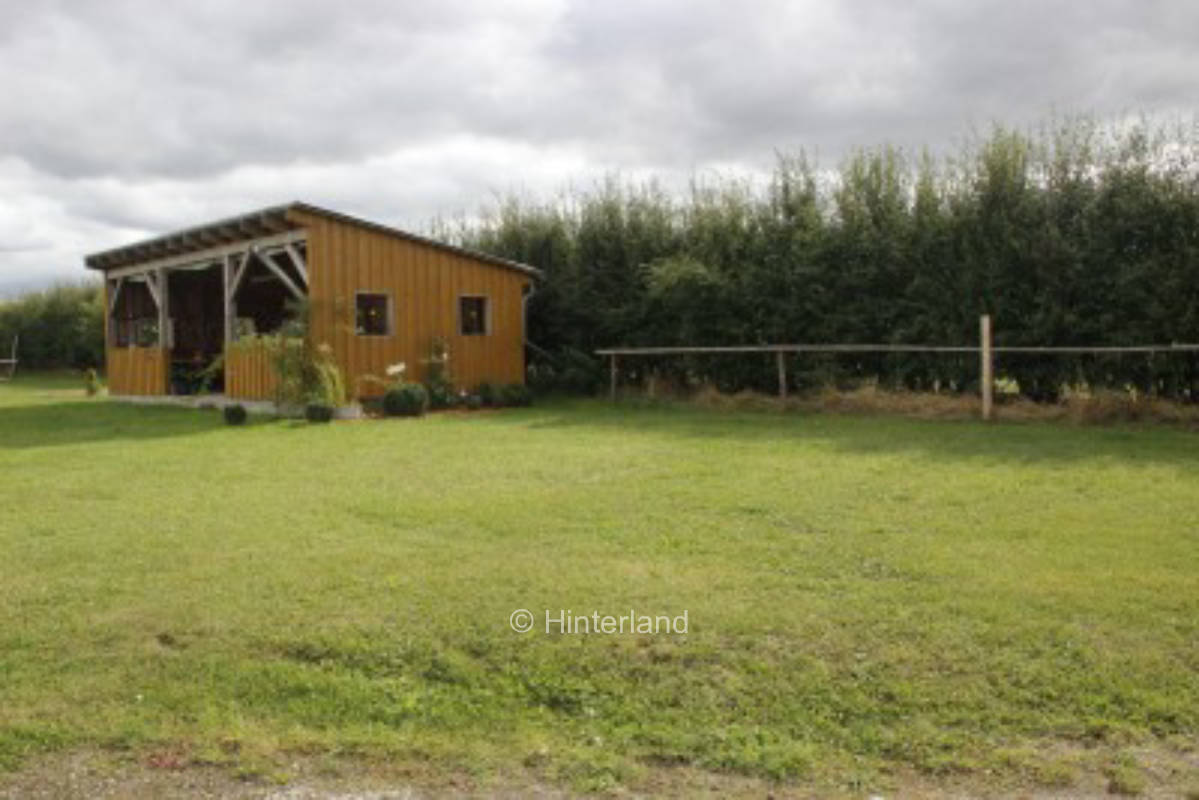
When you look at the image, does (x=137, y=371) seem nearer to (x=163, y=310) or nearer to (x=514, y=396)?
(x=163, y=310)

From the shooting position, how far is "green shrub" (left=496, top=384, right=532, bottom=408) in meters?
16.6

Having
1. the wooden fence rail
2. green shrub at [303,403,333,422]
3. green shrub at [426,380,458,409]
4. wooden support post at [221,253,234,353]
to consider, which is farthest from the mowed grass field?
wooden support post at [221,253,234,353]

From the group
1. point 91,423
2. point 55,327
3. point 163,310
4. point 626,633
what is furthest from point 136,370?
point 626,633

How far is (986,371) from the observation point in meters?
11.9

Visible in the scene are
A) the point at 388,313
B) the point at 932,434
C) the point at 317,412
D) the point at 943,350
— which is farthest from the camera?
the point at 388,313

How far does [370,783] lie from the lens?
298cm

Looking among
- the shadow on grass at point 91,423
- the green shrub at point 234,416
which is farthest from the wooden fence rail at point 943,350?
the shadow on grass at point 91,423

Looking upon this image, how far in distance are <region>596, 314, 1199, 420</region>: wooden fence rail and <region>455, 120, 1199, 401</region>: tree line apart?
0.14 meters

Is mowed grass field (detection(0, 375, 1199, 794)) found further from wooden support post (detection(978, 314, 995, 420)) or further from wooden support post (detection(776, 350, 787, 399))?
wooden support post (detection(776, 350, 787, 399))

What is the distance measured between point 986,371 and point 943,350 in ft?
2.85

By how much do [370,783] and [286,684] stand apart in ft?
2.69

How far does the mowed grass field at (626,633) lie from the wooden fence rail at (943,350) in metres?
3.78

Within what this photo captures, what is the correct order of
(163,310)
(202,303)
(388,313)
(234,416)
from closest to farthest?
(234,416), (388,313), (163,310), (202,303)

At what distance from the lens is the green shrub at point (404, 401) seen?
14.9m
